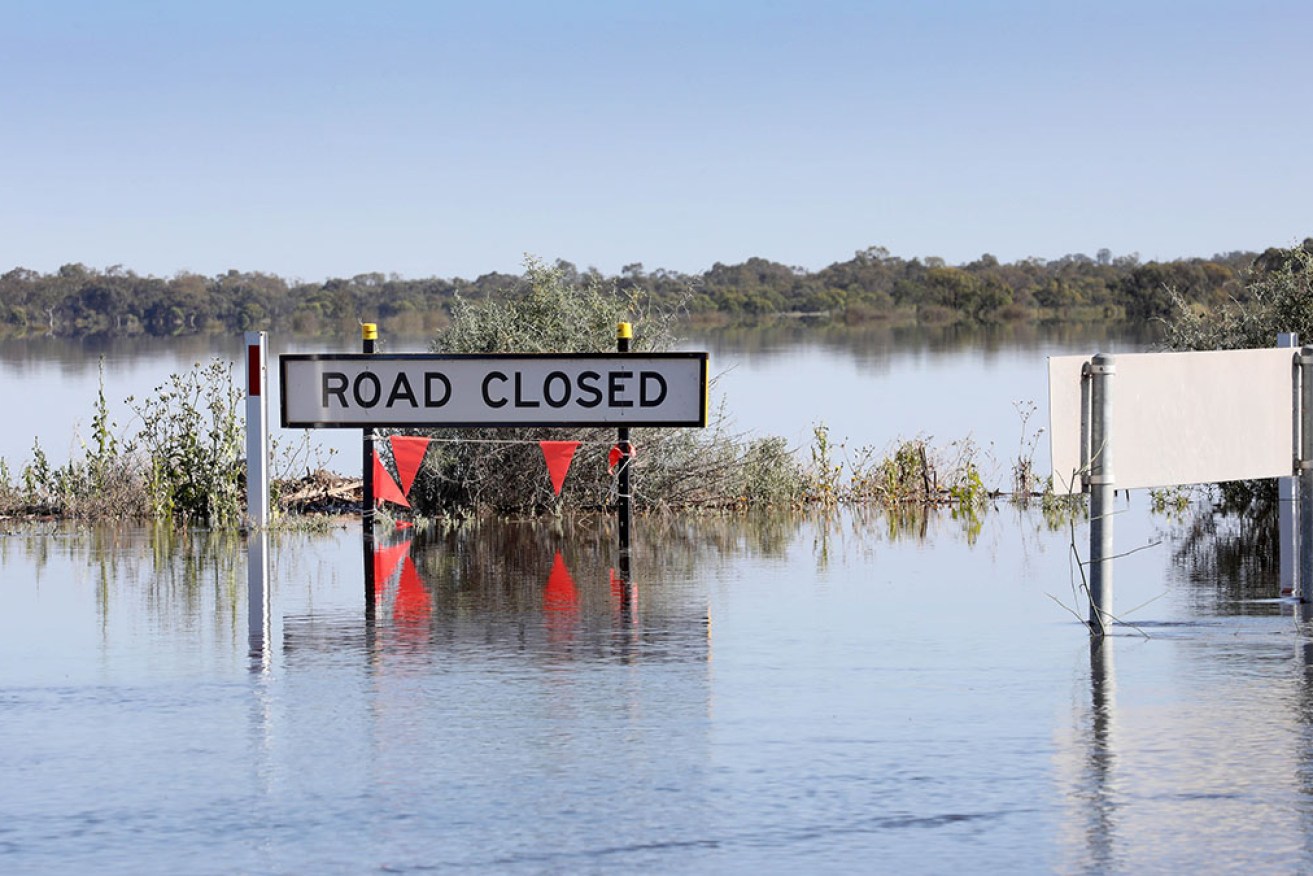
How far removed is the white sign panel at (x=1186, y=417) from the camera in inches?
403

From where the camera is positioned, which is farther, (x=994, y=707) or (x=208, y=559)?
(x=208, y=559)

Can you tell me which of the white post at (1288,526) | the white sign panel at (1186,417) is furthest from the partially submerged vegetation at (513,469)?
the white sign panel at (1186,417)

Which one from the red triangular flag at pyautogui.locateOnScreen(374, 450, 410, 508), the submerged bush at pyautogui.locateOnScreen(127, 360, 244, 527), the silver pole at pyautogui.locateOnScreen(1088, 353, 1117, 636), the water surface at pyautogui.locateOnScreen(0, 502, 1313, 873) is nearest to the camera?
the water surface at pyautogui.locateOnScreen(0, 502, 1313, 873)

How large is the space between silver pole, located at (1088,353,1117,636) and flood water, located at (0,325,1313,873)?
219mm

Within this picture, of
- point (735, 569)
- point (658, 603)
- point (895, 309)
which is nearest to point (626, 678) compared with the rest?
point (658, 603)

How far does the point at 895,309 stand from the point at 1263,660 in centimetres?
10889

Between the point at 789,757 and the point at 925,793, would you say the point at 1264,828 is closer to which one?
the point at 925,793

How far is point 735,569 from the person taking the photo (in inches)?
520

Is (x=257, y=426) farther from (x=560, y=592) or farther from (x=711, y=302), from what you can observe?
(x=711, y=302)

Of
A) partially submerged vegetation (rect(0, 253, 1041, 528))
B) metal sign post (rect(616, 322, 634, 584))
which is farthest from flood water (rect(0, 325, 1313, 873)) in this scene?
partially submerged vegetation (rect(0, 253, 1041, 528))

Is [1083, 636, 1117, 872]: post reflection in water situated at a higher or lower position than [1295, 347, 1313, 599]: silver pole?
lower

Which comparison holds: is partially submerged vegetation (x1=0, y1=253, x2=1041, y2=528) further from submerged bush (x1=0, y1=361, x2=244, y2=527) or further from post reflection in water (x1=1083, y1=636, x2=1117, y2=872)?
post reflection in water (x1=1083, y1=636, x2=1117, y2=872)

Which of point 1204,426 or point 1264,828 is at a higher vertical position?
point 1204,426

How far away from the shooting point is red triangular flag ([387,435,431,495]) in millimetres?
15938
